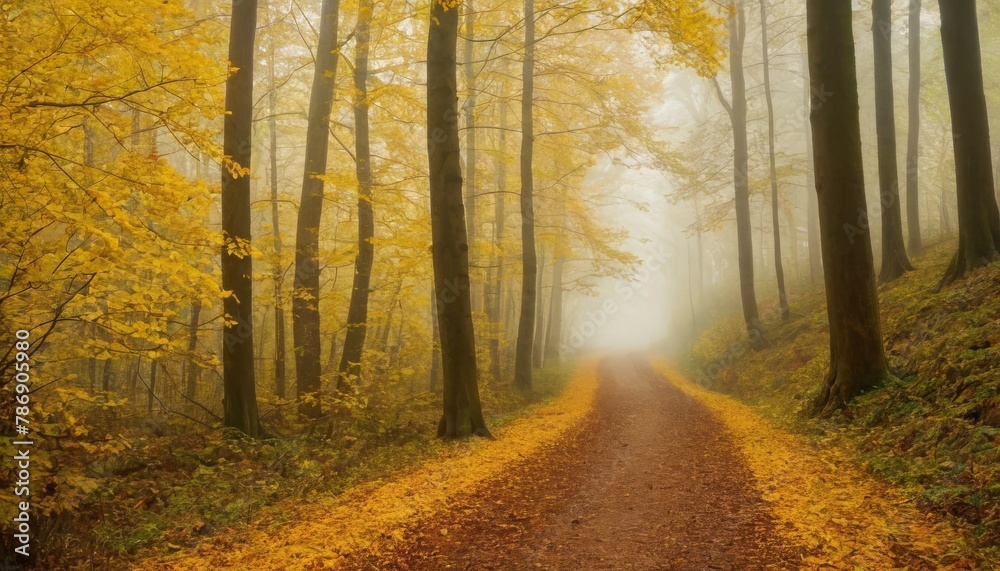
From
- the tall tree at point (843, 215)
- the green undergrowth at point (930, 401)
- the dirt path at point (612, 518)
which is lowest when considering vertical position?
the dirt path at point (612, 518)

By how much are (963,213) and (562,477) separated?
846cm

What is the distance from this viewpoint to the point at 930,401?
606 cm

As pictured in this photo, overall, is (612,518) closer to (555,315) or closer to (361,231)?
(361,231)

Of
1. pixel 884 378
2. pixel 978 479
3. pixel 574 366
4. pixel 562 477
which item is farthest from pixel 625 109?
pixel 574 366

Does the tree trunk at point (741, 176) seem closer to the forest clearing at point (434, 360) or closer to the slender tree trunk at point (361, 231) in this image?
the forest clearing at point (434, 360)

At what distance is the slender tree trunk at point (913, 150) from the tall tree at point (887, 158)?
2.79 meters

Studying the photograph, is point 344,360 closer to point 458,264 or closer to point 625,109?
point 458,264

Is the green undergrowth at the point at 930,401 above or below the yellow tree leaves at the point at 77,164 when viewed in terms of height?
below

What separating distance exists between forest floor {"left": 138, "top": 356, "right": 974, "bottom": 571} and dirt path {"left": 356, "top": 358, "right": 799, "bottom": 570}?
0.6 inches

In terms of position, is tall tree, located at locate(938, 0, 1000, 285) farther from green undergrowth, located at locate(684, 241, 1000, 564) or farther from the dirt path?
the dirt path

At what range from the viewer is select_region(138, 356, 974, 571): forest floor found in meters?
3.96

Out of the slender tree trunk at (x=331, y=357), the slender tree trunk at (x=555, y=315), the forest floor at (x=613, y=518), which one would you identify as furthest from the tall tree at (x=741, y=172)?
the slender tree trunk at (x=331, y=357)

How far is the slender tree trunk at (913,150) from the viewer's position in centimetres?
1469

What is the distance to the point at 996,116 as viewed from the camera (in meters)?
25.7
